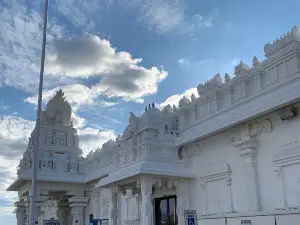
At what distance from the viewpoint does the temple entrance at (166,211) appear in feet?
61.7

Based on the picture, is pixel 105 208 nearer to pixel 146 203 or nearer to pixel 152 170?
pixel 146 203

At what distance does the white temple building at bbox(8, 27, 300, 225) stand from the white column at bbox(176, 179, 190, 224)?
5cm

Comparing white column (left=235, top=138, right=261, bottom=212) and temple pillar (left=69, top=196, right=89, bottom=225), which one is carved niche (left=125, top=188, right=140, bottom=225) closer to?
temple pillar (left=69, top=196, right=89, bottom=225)

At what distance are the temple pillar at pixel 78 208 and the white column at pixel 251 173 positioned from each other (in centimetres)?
1698

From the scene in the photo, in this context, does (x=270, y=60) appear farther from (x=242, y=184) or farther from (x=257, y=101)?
(x=242, y=184)

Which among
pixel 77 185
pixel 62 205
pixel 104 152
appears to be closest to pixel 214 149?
pixel 104 152

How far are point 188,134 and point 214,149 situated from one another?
148cm

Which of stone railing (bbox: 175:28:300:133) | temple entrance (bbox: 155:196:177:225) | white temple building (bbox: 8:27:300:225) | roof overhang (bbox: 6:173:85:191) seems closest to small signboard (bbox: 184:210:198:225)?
white temple building (bbox: 8:27:300:225)

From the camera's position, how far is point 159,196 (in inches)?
783

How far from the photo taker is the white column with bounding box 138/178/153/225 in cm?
1639

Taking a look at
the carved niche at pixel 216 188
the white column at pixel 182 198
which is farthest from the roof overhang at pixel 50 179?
the carved niche at pixel 216 188

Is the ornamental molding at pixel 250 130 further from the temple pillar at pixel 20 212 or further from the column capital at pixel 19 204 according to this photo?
the temple pillar at pixel 20 212

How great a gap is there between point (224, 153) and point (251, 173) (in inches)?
78.9

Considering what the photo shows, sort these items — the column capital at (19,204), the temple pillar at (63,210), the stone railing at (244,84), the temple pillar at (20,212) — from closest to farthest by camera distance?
the stone railing at (244,84)
the column capital at (19,204)
the temple pillar at (20,212)
the temple pillar at (63,210)
